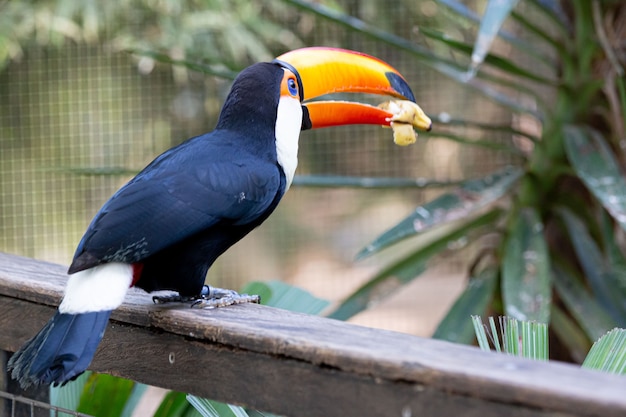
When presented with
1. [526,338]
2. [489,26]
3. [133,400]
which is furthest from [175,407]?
[489,26]

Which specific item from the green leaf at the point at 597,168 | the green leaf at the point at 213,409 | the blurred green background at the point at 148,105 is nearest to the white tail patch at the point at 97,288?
the green leaf at the point at 213,409

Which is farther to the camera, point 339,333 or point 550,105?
point 550,105

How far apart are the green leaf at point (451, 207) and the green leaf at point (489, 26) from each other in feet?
1.26

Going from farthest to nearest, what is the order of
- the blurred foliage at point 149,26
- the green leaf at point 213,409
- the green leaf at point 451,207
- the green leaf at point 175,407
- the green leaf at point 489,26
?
the blurred foliage at point 149,26 < the green leaf at point 451,207 < the green leaf at point 489,26 < the green leaf at point 175,407 < the green leaf at point 213,409

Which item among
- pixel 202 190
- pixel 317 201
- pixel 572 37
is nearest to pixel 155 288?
pixel 202 190

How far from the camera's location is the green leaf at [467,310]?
1.96 meters

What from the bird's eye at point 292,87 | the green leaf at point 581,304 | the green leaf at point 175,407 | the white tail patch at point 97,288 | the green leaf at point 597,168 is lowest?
the green leaf at point 175,407

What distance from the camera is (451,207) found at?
76.9 inches

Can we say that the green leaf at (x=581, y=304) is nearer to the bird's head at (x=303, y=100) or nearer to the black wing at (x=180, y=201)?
the bird's head at (x=303, y=100)

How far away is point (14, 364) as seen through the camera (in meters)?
0.93

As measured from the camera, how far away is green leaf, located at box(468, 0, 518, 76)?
61.2 inches

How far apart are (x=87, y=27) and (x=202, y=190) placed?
9.08ft

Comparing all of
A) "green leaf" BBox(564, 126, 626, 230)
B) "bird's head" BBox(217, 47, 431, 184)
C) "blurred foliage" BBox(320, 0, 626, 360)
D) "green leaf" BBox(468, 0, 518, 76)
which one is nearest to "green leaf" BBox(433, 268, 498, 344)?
"blurred foliage" BBox(320, 0, 626, 360)

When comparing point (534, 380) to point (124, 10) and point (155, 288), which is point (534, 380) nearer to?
point (155, 288)
